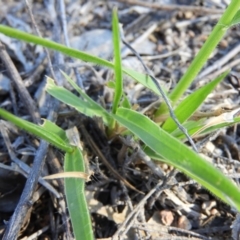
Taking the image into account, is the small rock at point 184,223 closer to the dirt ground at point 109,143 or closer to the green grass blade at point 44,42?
the dirt ground at point 109,143

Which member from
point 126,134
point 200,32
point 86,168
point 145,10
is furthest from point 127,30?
point 86,168

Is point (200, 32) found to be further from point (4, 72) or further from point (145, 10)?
point (4, 72)

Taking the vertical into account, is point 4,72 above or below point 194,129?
above

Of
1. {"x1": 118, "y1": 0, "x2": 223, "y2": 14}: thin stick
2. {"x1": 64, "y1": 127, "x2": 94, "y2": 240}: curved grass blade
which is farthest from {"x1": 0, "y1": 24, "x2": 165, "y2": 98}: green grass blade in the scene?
{"x1": 118, "y1": 0, "x2": 223, "y2": 14}: thin stick

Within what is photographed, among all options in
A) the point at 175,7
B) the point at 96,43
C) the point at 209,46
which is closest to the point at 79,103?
the point at 209,46

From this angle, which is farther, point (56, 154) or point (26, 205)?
point (56, 154)

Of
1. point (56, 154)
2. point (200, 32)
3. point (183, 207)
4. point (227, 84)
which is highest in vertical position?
point (200, 32)
